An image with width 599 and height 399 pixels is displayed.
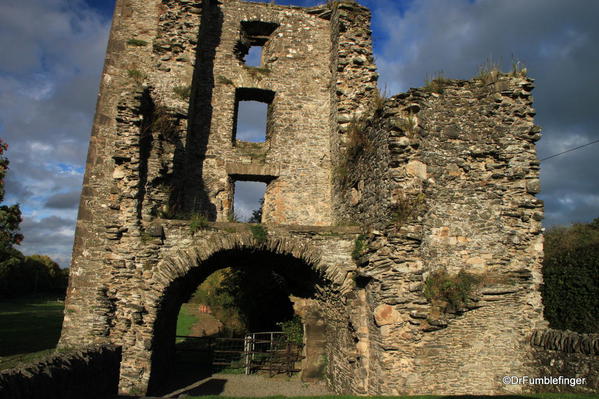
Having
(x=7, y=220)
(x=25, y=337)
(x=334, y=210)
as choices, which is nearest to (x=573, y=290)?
(x=334, y=210)

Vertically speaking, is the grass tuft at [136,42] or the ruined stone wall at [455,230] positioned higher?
the grass tuft at [136,42]

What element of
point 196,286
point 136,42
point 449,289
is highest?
point 136,42

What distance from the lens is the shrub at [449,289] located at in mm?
7457

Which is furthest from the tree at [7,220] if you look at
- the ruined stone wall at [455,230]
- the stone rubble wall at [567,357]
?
the stone rubble wall at [567,357]

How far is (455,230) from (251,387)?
7.31 m

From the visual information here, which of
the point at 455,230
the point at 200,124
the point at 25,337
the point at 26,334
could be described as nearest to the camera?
the point at 455,230

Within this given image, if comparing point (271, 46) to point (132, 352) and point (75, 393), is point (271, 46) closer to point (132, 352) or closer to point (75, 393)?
point (132, 352)

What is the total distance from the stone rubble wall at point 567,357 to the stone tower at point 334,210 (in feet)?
0.92

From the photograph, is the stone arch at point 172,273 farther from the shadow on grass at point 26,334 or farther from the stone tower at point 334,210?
the shadow on grass at point 26,334

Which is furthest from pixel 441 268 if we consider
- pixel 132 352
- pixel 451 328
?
pixel 132 352

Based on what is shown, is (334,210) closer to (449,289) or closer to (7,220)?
(449,289)

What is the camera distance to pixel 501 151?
27.0ft

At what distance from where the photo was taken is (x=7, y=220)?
48.0 ft

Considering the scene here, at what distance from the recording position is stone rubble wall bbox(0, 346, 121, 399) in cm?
480
